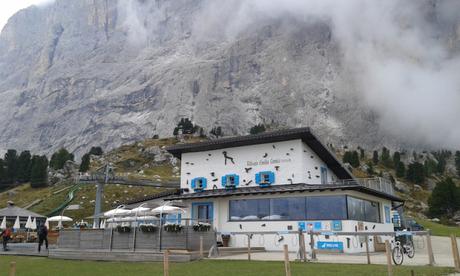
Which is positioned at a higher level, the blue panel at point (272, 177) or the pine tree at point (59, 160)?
the pine tree at point (59, 160)

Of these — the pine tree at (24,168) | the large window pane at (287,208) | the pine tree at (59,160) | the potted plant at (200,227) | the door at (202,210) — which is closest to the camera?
the potted plant at (200,227)

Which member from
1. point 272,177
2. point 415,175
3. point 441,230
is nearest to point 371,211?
point 272,177

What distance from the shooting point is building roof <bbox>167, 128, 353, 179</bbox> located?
1174 inches

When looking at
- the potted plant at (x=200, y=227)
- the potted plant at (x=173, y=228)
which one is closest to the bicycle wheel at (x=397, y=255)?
the potted plant at (x=200, y=227)

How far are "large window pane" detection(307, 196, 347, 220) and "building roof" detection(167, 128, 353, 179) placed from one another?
4737mm

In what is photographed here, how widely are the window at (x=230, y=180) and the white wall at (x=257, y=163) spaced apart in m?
0.27

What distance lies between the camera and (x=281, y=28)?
645ft

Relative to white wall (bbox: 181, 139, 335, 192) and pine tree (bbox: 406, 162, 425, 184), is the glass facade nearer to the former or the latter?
white wall (bbox: 181, 139, 335, 192)

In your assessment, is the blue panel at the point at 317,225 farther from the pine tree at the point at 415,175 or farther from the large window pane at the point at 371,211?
the pine tree at the point at 415,175

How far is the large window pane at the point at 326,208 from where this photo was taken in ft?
86.3

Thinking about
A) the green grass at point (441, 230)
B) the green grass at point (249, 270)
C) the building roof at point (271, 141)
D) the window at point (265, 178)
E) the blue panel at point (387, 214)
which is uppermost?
the building roof at point (271, 141)

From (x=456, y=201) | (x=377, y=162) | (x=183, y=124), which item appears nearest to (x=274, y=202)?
(x=456, y=201)

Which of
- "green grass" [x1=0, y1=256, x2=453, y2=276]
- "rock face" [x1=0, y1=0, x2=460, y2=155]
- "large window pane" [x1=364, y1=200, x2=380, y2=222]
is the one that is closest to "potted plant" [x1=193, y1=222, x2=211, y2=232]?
"green grass" [x1=0, y1=256, x2=453, y2=276]

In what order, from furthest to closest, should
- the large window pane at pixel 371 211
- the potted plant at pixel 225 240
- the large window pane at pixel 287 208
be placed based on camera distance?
the large window pane at pixel 371 211
the potted plant at pixel 225 240
the large window pane at pixel 287 208
